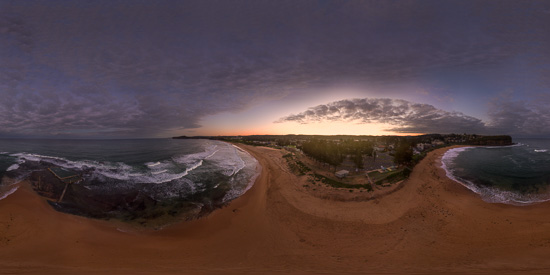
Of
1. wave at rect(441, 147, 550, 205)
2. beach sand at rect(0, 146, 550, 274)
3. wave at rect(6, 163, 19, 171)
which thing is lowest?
wave at rect(441, 147, 550, 205)

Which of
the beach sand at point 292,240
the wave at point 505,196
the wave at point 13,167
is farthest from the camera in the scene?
the wave at point 13,167

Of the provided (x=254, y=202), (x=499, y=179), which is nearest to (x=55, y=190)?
(x=254, y=202)

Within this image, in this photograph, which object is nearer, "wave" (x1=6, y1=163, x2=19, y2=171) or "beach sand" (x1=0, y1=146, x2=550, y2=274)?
"beach sand" (x1=0, y1=146, x2=550, y2=274)

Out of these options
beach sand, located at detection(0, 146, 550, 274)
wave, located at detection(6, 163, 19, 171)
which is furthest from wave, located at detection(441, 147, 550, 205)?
wave, located at detection(6, 163, 19, 171)

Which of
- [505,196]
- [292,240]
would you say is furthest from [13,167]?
[505,196]

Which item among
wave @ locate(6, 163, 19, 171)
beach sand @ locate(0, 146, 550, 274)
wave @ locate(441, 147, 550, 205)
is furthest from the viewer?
wave @ locate(6, 163, 19, 171)

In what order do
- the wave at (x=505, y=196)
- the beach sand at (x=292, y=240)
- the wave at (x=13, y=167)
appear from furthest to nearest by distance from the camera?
the wave at (x=13, y=167)
the wave at (x=505, y=196)
the beach sand at (x=292, y=240)

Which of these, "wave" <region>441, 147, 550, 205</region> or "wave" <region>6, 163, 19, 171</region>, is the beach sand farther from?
"wave" <region>6, 163, 19, 171</region>

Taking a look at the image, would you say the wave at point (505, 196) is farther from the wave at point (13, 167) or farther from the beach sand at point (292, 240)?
the wave at point (13, 167)

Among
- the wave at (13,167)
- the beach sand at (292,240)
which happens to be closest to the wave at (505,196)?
the beach sand at (292,240)
